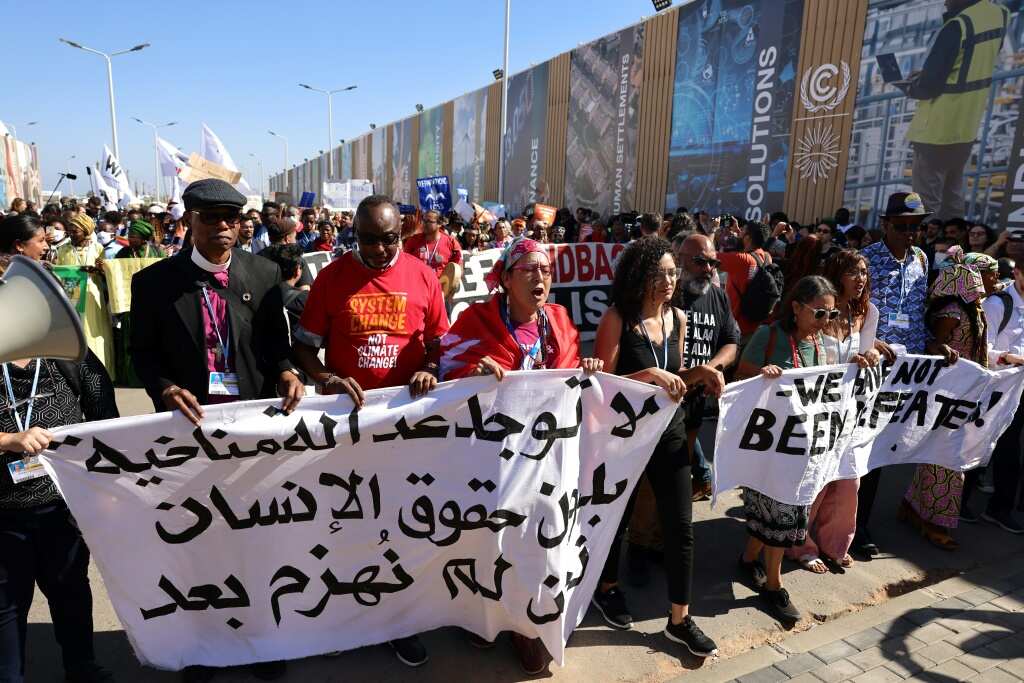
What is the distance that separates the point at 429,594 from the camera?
Answer: 277 cm

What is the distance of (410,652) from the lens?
2814 millimetres

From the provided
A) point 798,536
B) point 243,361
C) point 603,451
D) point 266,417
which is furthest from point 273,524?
point 798,536

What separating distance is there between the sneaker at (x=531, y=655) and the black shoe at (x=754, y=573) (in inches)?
52.5

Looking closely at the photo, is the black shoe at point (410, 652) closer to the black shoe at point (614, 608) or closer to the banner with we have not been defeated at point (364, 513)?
the banner with we have not been defeated at point (364, 513)

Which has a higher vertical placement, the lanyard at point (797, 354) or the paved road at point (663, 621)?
the lanyard at point (797, 354)

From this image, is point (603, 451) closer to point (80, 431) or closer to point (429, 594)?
point (429, 594)

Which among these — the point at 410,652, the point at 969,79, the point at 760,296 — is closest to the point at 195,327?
the point at 410,652

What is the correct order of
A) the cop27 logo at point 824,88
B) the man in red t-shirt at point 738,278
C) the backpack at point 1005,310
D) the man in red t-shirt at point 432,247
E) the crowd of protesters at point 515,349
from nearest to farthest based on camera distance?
the crowd of protesters at point 515,349, the backpack at point 1005,310, the man in red t-shirt at point 738,278, the man in red t-shirt at point 432,247, the cop27 logo at point 824,88

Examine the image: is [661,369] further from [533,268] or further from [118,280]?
[118,280]

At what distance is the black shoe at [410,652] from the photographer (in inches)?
111

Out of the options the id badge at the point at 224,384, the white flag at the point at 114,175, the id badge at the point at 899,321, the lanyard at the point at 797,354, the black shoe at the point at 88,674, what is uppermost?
the white flag at the point at 114,175

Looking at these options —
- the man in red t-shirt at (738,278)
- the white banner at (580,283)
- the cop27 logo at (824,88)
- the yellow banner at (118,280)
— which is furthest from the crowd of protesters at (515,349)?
the cop27 logo at (824,88)

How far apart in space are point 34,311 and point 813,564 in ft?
12.6

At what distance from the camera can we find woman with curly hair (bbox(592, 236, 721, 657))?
9.45 feet
